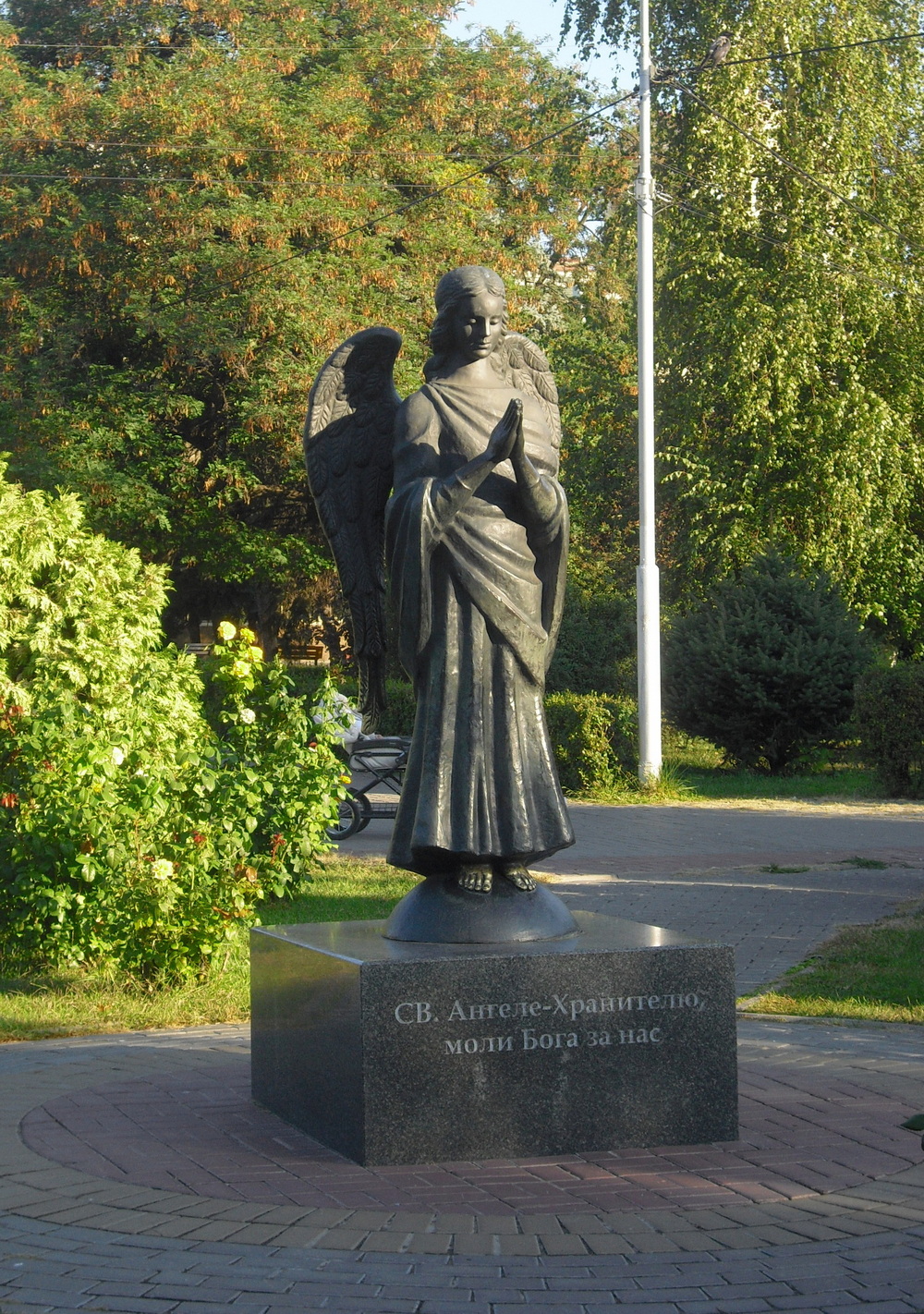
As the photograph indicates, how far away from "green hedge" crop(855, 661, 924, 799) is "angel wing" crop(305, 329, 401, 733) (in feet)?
43.0

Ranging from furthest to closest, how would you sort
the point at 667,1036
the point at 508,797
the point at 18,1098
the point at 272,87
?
the point at 272,87 < the point at 18,1098 < the point at 508,797 < the point at 667,1036

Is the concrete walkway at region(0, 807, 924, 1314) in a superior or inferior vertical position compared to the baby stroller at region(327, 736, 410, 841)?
inferior

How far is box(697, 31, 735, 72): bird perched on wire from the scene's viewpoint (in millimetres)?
21297

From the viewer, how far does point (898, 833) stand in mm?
15367

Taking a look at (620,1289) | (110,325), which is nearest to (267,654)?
(110,325)

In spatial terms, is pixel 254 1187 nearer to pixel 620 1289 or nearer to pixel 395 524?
pixel 620 1289

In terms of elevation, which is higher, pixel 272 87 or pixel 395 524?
pixel 272 87

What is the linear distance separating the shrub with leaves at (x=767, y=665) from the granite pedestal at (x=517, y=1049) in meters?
15.5

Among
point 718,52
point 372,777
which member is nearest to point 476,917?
point 372,777

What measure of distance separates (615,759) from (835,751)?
480cm

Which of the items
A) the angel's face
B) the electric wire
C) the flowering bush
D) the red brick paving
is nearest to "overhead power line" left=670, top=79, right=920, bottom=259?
the electric wire

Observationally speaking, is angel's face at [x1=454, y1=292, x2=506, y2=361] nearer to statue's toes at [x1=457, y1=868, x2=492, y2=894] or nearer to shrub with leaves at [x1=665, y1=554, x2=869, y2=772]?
statue's toes at [x1=457, y1=868, x2=492, y2=894]

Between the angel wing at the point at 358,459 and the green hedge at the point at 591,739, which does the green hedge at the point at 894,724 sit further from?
the angel wing at the point at 358,459

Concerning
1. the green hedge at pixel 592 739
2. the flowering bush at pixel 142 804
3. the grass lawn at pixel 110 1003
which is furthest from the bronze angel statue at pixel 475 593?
the green hedge at pixel 592 739
